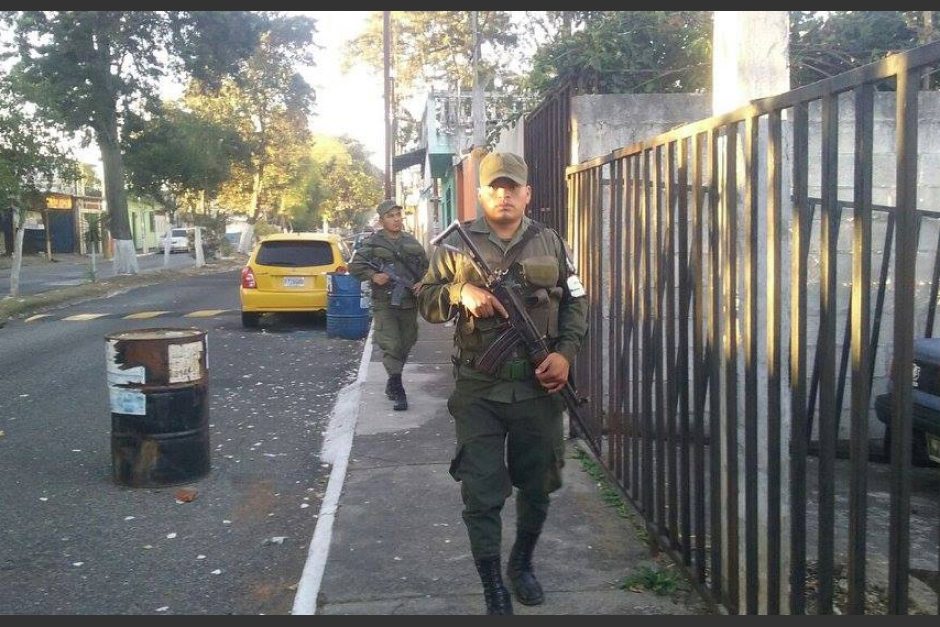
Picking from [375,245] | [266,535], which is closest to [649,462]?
[266,535]

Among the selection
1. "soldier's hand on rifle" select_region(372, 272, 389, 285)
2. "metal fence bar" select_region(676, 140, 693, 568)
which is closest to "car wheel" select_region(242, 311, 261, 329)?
"soldier's hand on rifle" select_region(372, 272, 389, 285)

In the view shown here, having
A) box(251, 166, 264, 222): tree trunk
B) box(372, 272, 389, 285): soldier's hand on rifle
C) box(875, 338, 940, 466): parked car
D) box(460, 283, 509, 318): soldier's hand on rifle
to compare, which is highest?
box(251, 166, 264, 222): tree trunk

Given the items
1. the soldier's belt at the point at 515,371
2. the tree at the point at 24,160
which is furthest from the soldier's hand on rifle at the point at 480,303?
the tree at the point at 24,160

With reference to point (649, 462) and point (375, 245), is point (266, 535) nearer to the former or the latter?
point (649, 462)

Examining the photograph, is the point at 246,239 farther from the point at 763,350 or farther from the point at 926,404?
the point at 763,350

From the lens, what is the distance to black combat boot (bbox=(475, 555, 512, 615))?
11.5ft

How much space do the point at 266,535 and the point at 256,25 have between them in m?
26.2

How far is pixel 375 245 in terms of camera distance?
24.8 feet

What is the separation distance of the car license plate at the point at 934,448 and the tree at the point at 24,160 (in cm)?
1621

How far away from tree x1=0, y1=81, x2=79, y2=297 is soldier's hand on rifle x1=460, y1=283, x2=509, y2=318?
50.7ft

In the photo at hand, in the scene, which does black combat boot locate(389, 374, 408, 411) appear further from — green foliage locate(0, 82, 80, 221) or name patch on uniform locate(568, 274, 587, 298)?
green foliage locate(0, 82, 80, 221)

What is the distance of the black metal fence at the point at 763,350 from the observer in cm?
225

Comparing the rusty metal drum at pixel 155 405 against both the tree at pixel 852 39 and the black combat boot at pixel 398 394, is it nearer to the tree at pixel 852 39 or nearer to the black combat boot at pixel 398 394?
the black combat boot at pixel 398 394

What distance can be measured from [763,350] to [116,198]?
87.2 feet
